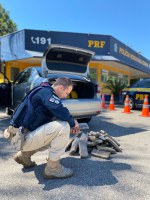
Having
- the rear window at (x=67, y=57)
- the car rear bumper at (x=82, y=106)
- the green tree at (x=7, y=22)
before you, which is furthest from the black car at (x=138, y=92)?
the green tree at (x=7, y=22)

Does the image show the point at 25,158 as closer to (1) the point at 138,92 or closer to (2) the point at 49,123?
(2) the point at 49,123

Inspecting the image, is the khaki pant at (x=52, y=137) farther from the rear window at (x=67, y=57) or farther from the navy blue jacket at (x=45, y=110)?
the rear window at (x=67, y=57)

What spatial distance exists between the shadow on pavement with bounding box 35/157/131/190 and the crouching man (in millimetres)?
114

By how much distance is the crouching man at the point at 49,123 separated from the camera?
10.5 feet

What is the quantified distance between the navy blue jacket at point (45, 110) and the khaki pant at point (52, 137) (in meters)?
0.09

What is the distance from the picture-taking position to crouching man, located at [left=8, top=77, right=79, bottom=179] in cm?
321

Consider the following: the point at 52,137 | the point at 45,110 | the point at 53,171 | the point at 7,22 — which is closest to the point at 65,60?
the point at 45,110

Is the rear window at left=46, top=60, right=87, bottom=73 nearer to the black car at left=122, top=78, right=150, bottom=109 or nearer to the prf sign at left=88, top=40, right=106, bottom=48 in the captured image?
the black car at left=122, top=78, right=150, bottom=109

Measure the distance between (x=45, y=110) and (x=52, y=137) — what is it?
1.22ft

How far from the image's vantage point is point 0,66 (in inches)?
275

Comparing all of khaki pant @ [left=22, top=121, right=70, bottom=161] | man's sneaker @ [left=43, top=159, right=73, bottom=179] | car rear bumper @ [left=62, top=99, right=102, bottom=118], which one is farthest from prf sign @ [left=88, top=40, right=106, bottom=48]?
man's sneaker @ [left=43, top=159, right=73, bottom=179]

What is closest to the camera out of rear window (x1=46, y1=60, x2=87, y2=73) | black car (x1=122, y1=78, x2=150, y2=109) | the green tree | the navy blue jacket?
the navy blue jacket

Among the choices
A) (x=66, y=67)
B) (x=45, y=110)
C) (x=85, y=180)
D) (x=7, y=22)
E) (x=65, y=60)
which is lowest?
(x=85, y=180)

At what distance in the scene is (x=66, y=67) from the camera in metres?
6.84
